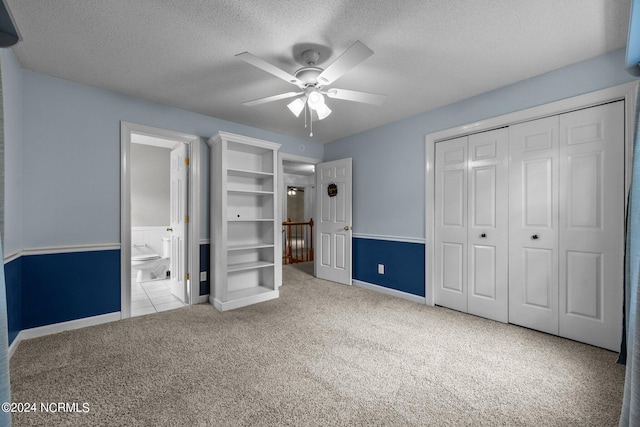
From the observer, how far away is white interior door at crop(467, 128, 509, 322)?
2809 millimetres

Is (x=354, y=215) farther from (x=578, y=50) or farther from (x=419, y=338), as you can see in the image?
(x=578, y=50)

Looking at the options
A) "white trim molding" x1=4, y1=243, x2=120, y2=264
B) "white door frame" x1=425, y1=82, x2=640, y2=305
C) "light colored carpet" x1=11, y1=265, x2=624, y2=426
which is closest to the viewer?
Result: "light colored carpet" x1=11, y1=265, x2=624, y2=426

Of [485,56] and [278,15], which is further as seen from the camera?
[485,56]

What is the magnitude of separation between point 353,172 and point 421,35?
8.23 ft

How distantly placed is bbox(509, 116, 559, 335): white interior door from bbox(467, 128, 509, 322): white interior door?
0.07 m

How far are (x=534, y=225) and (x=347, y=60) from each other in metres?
2.35

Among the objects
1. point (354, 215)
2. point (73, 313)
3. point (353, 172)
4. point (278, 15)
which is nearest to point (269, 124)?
point (353, 172)

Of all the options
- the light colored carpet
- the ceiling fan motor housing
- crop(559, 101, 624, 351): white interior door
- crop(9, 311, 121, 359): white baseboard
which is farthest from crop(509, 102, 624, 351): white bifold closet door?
crop(9, 311, 121, 359): white baseboard

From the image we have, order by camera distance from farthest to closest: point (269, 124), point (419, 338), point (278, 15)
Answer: point (269, 124)
point (419, 338)
point (278, 15)

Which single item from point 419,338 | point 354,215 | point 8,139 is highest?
point 8,139

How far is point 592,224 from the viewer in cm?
230

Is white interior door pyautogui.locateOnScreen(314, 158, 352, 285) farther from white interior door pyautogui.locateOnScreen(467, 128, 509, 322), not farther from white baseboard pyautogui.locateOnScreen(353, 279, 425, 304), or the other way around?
white interior door pyautogui.locateOnScreen(467, 128, 509, 322)

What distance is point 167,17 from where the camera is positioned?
181cm

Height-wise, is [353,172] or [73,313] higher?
[353,172]
